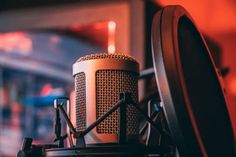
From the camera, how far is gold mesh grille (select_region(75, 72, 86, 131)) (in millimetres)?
628

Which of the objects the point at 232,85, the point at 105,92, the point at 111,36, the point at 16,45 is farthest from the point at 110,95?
the point at 16,45

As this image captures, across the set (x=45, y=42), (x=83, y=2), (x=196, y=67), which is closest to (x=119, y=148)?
(x=196, y=67)

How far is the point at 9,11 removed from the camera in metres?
1.59

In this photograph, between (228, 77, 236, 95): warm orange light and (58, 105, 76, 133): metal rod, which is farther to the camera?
(228, 77, 236, 95): warm orange light

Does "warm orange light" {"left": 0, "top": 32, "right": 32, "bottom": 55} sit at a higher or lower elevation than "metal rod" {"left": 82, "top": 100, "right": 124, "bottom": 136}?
higher

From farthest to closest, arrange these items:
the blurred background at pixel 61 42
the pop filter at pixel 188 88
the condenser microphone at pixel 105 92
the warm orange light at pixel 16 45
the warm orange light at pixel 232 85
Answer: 1. the warm orange light at pixel 16 45
2. the warm orange light at pixel 232 85
3. the blurred background at pixel 61 42
4. the condenser microphone at pixel 105 92
5. the pop filter at pixel 188 88

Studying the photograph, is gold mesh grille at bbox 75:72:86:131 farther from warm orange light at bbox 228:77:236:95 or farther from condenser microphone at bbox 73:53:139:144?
warm orange light at bbox 228:77:236:95

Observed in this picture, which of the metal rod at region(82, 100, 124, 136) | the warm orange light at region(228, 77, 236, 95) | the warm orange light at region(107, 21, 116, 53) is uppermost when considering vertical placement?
the warm orange light at region(107, 21, 116, 53)

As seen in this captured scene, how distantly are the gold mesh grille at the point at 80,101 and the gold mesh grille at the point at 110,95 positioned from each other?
0.07 feet

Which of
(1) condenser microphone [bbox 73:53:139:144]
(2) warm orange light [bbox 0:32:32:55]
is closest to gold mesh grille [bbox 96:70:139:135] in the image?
(1) condenser microphone [bbox 73:53:139:144]

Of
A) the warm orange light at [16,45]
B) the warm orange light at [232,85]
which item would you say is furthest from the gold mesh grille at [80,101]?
the warm orange light at [16,45]

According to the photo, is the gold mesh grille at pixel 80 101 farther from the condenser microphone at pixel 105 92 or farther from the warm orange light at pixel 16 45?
the warm orange light at pixel 16 45

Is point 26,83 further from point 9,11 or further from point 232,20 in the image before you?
point 232,20

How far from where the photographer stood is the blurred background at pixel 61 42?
1.36 meters
